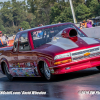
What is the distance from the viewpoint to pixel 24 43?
8.67 m

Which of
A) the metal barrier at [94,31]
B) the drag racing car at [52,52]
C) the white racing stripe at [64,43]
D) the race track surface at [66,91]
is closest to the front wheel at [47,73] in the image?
the drag racing car at [52,52]

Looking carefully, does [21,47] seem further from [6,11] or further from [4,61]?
[6,11]

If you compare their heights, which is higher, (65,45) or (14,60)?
(65,45)

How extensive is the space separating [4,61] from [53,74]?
9.05 feet

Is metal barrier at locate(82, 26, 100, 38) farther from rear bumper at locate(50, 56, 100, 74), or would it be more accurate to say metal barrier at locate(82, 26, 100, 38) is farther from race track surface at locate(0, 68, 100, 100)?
race track surface at locate(0, 68, 100, 100)

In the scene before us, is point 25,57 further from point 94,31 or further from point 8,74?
point 94,31

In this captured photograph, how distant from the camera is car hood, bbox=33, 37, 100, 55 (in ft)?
24.6

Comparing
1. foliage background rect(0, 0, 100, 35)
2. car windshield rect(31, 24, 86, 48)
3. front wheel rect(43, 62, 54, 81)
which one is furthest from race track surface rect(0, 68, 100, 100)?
foliage background rect(0, 0, 100, 35)

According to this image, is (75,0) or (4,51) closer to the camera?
(4,51)

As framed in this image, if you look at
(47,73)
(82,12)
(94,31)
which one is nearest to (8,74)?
(47,73)

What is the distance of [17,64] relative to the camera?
354 inches

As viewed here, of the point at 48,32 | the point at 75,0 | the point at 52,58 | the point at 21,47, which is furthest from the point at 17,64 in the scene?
the point at 75,0

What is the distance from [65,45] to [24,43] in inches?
57.1

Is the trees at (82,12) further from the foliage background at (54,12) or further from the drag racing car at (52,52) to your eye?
the drag racing car at (52,52)
